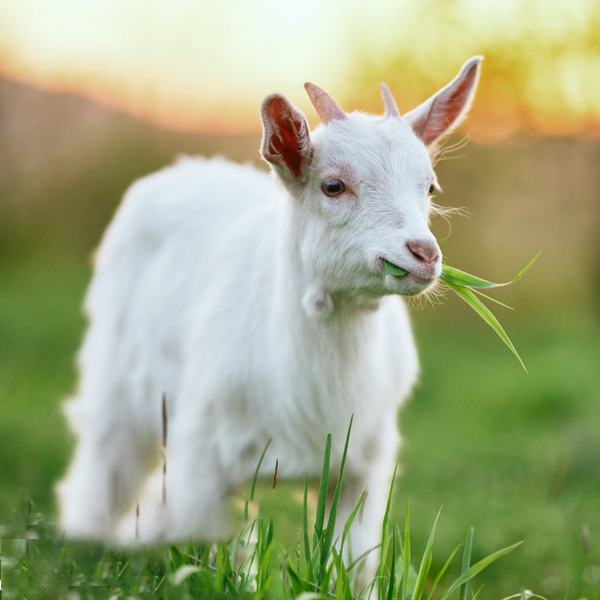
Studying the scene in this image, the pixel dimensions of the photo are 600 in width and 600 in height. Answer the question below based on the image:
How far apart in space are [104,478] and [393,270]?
2196mm

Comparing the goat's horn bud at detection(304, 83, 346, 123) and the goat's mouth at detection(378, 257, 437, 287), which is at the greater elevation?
the goat's horn bud at detection(304, 83, 346, 123)

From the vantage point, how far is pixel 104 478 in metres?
4.09

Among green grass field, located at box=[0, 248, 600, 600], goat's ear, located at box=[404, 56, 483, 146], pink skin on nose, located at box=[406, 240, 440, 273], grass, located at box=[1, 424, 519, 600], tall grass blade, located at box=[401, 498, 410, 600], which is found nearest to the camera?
grass, located at box=[1, 424, 519, 600]

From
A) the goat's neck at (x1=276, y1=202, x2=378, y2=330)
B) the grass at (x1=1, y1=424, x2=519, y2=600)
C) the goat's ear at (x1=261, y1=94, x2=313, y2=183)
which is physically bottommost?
the grass at (x1=1, y1=424, x2=519, y2=600)

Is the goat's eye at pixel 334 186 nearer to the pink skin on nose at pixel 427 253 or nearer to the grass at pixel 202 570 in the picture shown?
the pink skin on nose at pixel 427 253

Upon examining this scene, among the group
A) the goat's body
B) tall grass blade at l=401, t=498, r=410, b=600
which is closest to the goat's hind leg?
the goat's body

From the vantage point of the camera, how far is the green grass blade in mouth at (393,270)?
8.25 feet

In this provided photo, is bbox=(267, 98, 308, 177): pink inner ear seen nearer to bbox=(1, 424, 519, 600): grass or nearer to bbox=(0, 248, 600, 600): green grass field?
bbox=(1, 424, 519, 600): grass

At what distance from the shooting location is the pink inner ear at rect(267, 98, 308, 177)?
8.89 ft

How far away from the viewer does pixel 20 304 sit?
9.74 metres

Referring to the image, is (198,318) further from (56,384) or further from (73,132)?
(73,132)

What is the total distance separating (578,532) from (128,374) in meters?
2.32

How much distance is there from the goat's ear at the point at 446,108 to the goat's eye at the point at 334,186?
47cm

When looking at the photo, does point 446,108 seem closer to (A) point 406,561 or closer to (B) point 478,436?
(A) point 406,561
